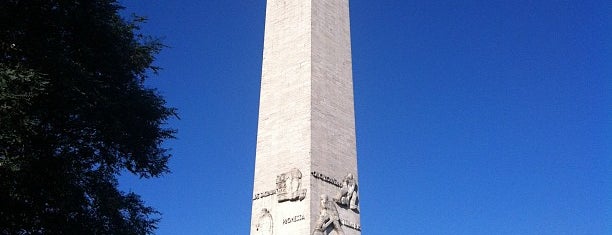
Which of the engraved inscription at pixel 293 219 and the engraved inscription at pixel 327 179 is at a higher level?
the engraved inscription at pixel 327 179

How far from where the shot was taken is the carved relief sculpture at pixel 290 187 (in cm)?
1627

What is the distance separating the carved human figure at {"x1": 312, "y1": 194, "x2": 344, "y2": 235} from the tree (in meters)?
6.12

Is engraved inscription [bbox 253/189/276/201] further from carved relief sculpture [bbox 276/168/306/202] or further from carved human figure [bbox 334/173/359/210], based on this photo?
carved human figure [bbox 334/173/359/210]

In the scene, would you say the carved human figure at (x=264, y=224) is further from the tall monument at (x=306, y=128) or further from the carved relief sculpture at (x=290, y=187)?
the carved relief sculpture at (x=290, y=187)

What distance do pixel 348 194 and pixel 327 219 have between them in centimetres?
131

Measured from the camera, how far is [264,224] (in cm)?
1686

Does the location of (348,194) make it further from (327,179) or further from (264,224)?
(264,224)

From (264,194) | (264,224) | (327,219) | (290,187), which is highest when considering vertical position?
(264,194)

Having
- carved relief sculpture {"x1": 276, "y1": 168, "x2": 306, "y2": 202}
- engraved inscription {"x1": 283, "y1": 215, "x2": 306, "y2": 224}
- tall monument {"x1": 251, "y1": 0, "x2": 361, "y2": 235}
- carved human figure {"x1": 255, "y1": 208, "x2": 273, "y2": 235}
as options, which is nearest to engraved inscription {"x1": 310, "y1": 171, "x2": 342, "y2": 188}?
tall monument {"x1": 251, "y1": 0, "x2": 361, "y2": 235}

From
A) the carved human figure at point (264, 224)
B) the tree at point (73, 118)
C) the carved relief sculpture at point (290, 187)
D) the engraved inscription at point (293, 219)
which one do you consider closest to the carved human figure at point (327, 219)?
the engraved inscription at point (293, 219)

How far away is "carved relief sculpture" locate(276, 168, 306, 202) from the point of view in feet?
53.4

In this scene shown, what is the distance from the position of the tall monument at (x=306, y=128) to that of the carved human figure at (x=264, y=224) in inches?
0.9

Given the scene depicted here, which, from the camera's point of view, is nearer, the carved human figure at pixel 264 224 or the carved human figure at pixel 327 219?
the carved human figure at pixel 327 219

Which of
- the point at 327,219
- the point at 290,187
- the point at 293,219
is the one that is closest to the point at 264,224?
the point at 293,219
